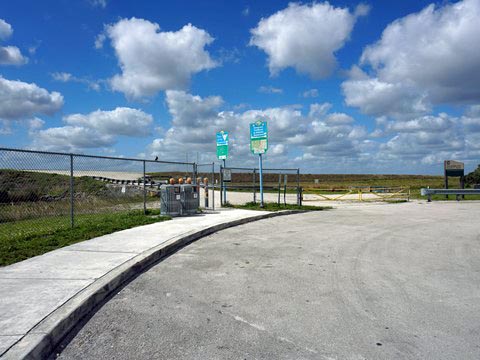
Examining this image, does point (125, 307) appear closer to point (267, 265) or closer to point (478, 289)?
point (267, 265)

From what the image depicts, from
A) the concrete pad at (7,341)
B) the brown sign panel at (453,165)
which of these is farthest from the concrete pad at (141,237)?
the brown sign panel at (453,165)

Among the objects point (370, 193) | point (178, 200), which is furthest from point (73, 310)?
point (370, 193)

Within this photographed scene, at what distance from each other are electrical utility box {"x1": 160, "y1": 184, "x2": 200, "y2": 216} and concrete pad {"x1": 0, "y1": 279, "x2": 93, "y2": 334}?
8.64 m

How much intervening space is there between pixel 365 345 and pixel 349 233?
7.77m

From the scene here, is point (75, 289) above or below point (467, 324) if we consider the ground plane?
above

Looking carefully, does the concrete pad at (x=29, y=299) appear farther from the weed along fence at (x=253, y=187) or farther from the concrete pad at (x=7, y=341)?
the weed along fence at (x=253, y=187)

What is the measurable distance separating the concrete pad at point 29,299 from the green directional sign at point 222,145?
14.9 m

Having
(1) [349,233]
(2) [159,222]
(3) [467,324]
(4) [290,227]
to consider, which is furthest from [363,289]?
(2) [159,222]

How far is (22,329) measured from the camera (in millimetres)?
3875

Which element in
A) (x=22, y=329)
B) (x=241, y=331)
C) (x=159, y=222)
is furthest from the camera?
(x=159, y=222)

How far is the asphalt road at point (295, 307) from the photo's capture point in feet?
12.7

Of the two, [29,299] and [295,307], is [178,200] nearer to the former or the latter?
[29,299]

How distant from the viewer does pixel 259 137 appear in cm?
1967

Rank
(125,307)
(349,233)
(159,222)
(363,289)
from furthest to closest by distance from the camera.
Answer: (159,222)
(349,233)
(363,289)
(125,307)
